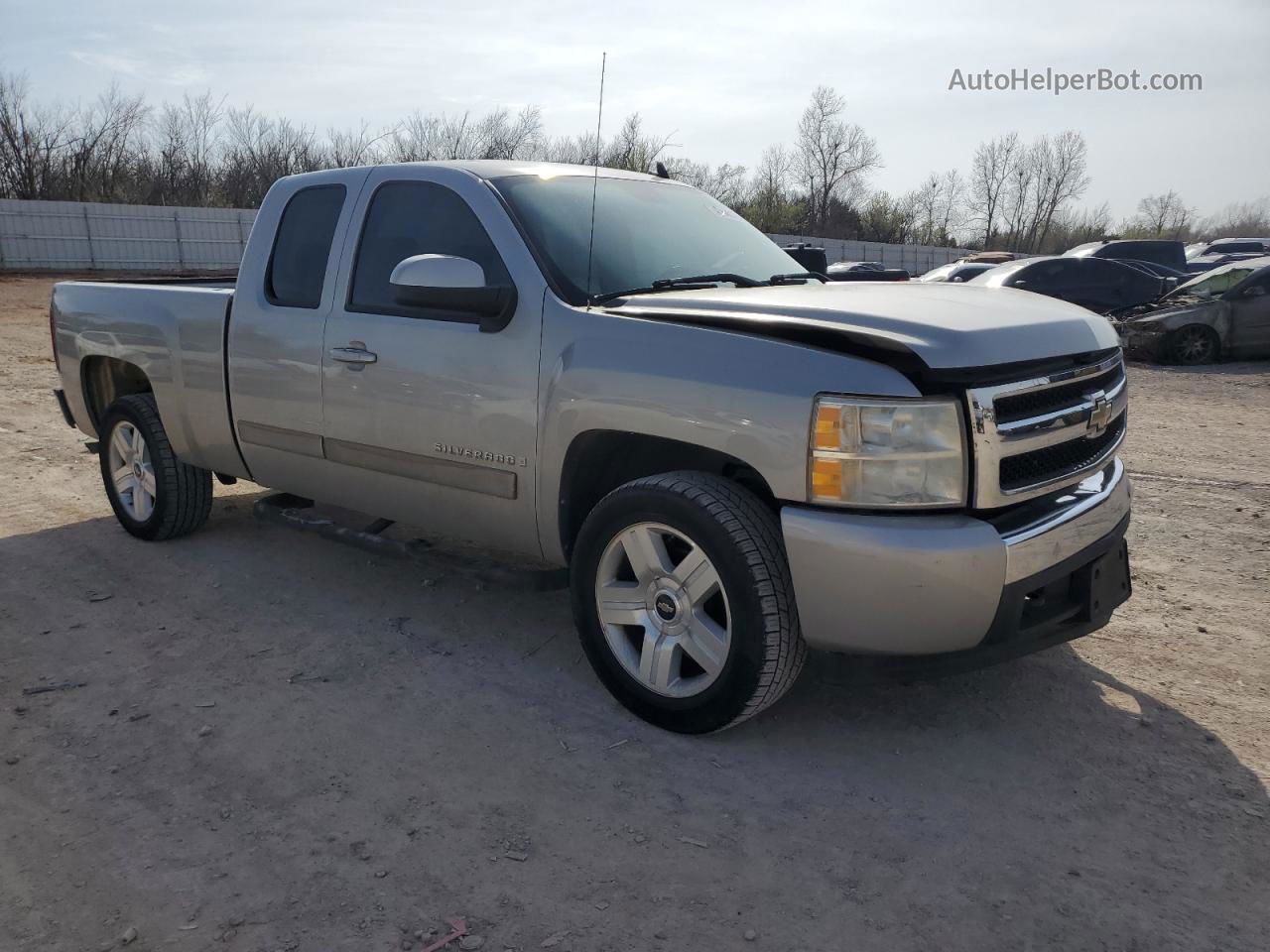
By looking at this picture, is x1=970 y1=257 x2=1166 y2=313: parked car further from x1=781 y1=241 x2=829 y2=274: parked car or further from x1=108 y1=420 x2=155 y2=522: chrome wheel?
x1=108 y1=420 x2=155 y2=522: chrome wheel

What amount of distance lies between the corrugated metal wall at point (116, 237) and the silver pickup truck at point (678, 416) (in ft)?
104

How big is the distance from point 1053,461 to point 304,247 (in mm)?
3341

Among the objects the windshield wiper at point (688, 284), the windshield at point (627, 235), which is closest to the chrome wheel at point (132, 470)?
the windshield at point (627, 235)

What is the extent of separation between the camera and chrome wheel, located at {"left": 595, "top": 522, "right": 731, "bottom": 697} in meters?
3.23

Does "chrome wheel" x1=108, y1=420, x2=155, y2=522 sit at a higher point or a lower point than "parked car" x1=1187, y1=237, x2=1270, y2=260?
lower

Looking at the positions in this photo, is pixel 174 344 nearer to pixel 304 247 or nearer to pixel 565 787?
pixel 304 247

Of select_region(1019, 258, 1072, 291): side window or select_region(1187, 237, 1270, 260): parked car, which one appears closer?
select_region(1019, 258, 1072, 291): side window

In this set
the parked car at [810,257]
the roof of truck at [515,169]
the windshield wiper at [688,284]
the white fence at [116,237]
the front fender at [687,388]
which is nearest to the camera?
the front fender at [687,388]

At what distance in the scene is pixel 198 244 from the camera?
36.0 m

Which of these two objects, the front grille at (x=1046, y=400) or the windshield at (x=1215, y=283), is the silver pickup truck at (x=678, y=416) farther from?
the windshield at (x=1215, y=283)

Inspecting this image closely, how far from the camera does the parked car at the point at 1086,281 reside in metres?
16.5

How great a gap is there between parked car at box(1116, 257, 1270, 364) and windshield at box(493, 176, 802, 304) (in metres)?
11.5

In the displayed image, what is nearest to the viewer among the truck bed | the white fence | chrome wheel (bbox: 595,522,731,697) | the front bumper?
the front bumper

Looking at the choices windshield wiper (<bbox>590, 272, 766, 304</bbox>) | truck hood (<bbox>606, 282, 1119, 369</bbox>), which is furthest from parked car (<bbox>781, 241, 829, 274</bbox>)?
truck hood (<bbox>606, 282, 1119, 369</bbox>)
